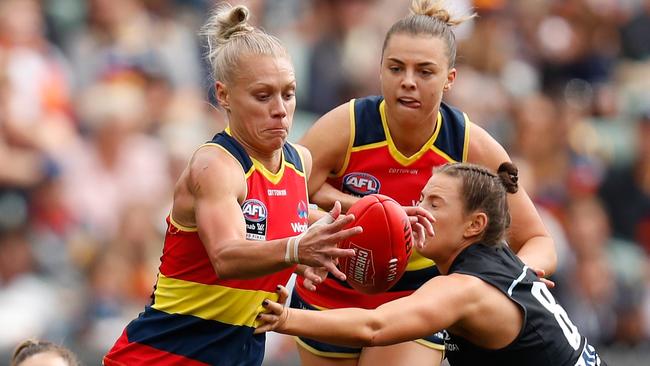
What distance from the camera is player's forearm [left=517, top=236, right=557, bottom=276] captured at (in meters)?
5.90

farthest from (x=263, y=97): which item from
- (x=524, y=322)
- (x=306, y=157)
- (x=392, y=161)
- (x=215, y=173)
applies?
(x=524, y=322)

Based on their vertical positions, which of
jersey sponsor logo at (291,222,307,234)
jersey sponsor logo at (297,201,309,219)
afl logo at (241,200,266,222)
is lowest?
jersey sponsor logo at (291,222,307,234)

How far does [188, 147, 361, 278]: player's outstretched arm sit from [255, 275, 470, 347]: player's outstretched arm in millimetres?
212

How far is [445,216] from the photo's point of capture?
16.7 ft

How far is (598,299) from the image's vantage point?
410 inches

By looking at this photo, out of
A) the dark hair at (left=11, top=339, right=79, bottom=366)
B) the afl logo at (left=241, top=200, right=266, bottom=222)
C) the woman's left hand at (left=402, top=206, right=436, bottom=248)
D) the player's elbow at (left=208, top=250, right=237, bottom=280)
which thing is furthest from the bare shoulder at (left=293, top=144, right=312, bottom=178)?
the dark hair at (left=11, top=339, right=79, bottom=366)

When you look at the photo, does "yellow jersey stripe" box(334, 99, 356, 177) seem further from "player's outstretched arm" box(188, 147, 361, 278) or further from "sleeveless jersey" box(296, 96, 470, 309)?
"player's outstretched arm" box(188, 147, 361, 278)

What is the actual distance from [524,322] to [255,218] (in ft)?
3.82

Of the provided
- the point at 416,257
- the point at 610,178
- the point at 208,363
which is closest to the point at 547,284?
the point at 416,257

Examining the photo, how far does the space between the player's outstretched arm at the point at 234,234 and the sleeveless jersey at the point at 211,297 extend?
0.13 meters

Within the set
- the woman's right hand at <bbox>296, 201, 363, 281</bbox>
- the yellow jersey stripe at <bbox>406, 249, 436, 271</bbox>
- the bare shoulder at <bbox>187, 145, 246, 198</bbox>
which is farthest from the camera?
the yellow jersey stripe at <bbox>406, 249, 436, 271</bbox>

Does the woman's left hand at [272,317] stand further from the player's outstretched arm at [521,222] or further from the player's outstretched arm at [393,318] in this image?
the player's outstretched arm at [521,222]

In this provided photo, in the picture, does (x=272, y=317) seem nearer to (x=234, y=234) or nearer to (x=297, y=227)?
(x=234, y=234)

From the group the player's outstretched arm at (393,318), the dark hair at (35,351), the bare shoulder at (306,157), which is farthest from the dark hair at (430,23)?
the dark hair at (35,351)
